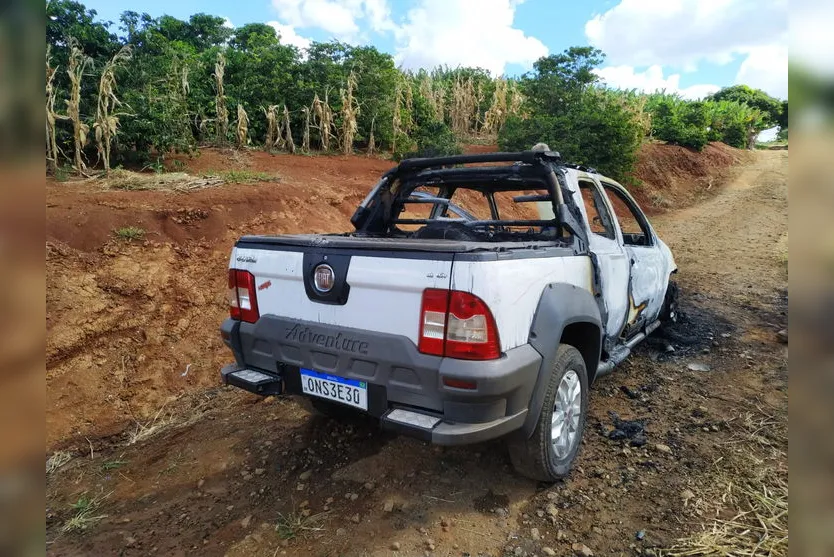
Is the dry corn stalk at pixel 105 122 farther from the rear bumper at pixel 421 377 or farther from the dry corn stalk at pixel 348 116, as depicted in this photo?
the rear bumper at pixel 421 377

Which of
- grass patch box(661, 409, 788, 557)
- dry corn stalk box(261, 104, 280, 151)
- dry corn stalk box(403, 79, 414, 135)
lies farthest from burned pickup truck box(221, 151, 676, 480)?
dry corn stalk box(403, 79, 414, 135)

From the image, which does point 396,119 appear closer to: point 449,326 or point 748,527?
point 449,326

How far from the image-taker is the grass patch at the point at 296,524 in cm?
272

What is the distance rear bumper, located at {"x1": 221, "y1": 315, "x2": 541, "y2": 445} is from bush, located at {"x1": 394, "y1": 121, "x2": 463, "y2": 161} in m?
10.2

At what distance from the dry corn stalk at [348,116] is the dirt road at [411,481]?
8886 mm

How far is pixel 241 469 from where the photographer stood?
11.1 feet

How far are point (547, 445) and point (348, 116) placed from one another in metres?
10.9

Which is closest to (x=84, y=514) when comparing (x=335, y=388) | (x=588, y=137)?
(x=335, y=388)

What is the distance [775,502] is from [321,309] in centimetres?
271

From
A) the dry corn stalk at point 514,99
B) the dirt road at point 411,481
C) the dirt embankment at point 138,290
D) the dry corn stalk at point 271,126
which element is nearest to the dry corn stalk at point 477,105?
the dry corn stalk at point 514,99

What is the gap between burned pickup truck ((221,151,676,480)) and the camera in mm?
2381

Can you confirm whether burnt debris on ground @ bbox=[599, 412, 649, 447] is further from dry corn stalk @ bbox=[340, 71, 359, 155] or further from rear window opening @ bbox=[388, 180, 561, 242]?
dry corn stalk @ bbox=[340, 71, 359, 155]
